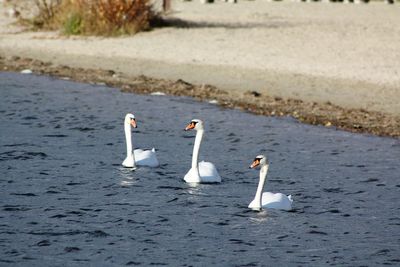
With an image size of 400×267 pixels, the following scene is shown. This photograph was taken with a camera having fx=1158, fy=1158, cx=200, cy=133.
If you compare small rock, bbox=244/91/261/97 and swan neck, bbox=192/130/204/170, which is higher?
swan neck, bbox=192/130/204/170

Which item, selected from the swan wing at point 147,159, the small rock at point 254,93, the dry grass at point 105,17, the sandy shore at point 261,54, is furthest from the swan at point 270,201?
the dry grass at point 105,17

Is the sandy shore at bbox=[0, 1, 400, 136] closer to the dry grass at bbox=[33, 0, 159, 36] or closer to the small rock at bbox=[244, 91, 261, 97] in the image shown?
the small rock at bbox=[244, 91, 261, 97]

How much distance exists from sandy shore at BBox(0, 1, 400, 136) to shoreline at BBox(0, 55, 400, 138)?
0.21m

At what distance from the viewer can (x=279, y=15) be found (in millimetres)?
39094

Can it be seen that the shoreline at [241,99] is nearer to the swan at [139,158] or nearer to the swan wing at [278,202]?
the swan at [139,158]

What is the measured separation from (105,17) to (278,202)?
18.0 metres

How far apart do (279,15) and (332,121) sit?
1967cm

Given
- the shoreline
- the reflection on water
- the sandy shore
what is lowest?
the reflection on water

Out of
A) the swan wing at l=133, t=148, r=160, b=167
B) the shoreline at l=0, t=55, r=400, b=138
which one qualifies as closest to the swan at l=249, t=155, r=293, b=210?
the swan wing at l=133, t=148, r=160, b=167

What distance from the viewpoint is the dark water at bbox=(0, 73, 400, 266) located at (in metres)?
11.9

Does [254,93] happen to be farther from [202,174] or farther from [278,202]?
[278,202]

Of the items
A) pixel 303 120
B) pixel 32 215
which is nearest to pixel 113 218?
pixel 32 215

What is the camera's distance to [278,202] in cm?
1376

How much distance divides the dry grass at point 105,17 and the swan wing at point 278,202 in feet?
56.8
